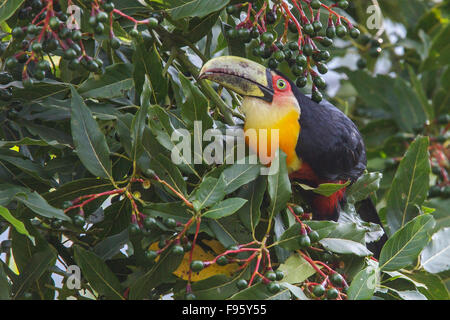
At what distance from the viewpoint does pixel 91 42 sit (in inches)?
65.5

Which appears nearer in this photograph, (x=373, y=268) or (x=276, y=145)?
(x=373, y=268)

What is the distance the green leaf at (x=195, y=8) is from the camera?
5.03 feet

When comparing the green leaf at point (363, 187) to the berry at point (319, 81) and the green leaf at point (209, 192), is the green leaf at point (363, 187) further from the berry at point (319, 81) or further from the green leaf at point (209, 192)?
the green leaf at point (209, 192)

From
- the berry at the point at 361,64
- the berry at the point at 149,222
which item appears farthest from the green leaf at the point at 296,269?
the berry at the point at 361,64

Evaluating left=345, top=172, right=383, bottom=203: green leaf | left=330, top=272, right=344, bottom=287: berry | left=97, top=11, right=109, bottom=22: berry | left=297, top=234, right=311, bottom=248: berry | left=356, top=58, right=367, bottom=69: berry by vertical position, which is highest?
left=97, top=11, right=109, bottom=22: berry

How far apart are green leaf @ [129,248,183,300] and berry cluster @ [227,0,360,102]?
539 mm

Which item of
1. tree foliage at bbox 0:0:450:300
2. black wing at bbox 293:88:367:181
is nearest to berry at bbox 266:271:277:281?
tree foliage at bbox 0:0:450:300

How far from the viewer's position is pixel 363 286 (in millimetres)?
1440

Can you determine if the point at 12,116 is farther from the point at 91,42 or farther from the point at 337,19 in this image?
the point at 337,19

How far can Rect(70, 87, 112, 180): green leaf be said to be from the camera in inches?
57.2

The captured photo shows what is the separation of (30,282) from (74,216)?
19cm

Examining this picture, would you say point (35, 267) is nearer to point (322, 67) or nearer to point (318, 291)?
point (318, 291)

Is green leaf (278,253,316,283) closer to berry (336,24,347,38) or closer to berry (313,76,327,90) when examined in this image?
berry (313,76,327,90)
